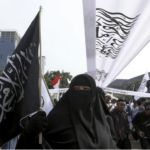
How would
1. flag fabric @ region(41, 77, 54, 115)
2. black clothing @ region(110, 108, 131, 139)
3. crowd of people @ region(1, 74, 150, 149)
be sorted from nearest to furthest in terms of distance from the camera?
crowd of people @ region(1, 74, 150, 149) < flag fabric @ region(41, 77, 54, 115) < black clothing @ region(110, 108, 131, 139)

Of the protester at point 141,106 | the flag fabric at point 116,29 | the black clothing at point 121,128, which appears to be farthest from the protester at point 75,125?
the protester at point 141,106

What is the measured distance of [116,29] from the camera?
11.8 feet

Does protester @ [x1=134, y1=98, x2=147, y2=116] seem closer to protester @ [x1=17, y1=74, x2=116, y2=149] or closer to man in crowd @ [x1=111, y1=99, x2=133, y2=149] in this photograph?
man in crowd @ [x1=111, y1=99, x2=133, y2=149]

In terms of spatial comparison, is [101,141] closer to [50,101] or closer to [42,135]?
[42,135]

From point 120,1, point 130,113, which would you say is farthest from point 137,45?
point 130,113

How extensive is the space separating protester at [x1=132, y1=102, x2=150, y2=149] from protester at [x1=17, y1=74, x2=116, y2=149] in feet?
9.24

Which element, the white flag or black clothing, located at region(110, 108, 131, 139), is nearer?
the white flag

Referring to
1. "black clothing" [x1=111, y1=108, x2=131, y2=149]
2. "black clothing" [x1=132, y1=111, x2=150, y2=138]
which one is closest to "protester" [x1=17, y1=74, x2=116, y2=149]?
"black clothing" [x1=111, y1=108, x2=131, y2=149]

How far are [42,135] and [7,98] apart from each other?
1.85 feet

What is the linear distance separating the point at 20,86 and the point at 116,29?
6.32 feet

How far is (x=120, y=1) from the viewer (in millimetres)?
3088

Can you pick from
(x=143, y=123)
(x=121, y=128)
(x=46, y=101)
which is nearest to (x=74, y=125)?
(x=46, y=101)

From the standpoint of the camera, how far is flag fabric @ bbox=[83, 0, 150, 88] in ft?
10.3

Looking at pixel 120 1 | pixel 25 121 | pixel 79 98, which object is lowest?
pixel 25 121
